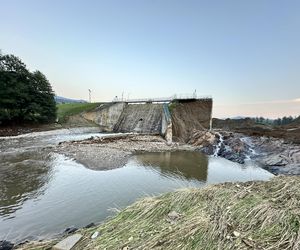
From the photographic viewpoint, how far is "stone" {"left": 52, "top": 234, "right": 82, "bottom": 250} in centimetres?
431

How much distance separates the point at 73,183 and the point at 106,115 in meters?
33.1

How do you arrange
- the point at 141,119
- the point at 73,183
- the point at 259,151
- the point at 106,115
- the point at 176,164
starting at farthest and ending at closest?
1. the point at 106,115
2. the point at 141,119
3. the point at 259,151
4. the point at 176,164
5. the point at 73,183

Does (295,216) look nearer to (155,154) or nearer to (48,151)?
(155,154)

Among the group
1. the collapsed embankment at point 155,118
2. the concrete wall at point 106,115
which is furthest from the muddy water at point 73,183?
the concrete wall at point 106,115

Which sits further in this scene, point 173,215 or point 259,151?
point 259,151

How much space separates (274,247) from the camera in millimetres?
3447

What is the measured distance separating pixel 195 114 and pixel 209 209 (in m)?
33.0

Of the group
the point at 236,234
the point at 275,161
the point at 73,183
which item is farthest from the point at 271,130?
the point at 236,234

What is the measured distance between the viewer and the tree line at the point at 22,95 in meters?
30.3

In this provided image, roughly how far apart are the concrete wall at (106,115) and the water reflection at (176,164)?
76.8 ft

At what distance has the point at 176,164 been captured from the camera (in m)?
17.0

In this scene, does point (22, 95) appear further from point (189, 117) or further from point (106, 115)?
point (189, 117)

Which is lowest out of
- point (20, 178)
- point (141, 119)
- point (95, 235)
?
point (20, 178)

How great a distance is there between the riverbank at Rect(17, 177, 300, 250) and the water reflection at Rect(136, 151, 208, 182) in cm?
819
